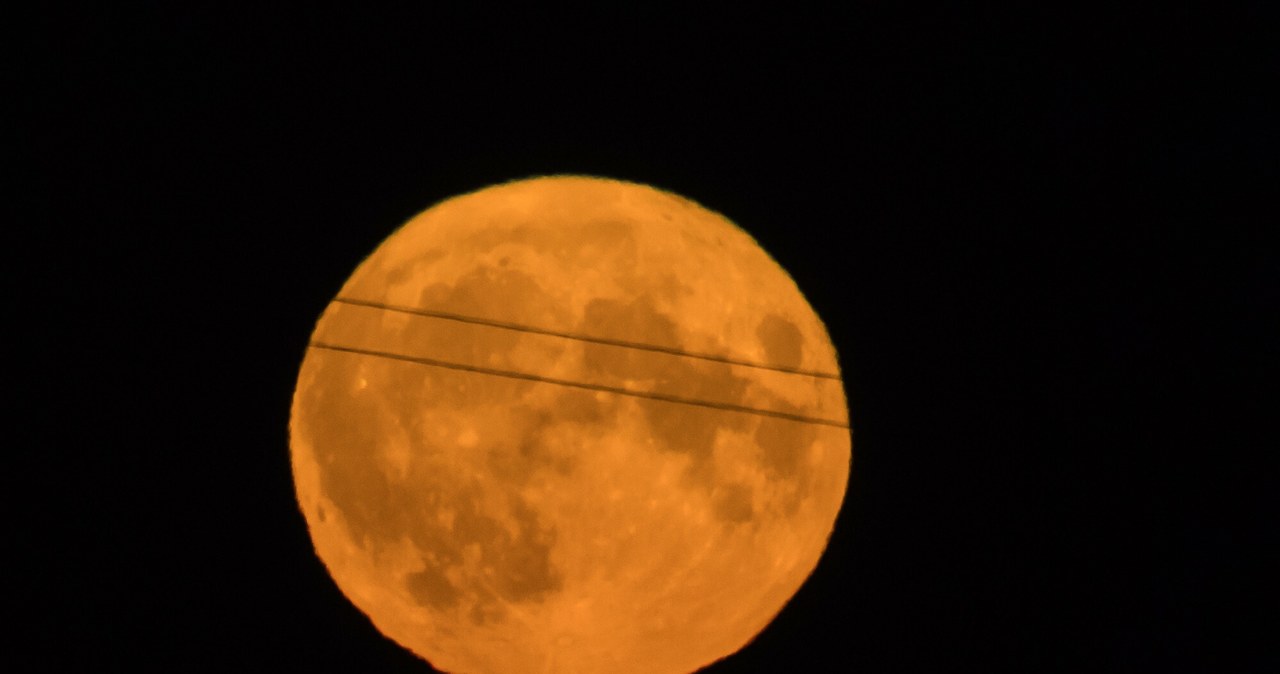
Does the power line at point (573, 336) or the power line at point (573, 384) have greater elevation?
the power line at point (573, 336)

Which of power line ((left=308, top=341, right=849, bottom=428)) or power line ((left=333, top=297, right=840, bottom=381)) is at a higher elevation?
power line ((left=333, top=297, right=840, bottom=381))

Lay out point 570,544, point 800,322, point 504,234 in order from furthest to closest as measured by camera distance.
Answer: point 800,322 → point 504,234 → point 570,544

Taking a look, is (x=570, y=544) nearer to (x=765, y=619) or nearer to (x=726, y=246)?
(x=765, y=619)

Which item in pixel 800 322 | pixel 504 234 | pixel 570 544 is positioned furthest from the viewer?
pixel 800 322

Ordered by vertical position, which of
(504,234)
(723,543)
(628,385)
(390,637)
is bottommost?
(390,637)

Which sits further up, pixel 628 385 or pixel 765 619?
pixel 628 385

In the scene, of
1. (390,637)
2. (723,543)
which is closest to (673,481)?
Result: (723,543)

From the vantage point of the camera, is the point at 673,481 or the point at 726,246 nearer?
the point at 673,481

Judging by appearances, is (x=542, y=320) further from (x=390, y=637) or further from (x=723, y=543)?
(x=390, y=637)

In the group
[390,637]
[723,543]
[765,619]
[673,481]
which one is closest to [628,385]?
[673,481]

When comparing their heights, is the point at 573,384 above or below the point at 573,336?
below
